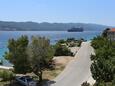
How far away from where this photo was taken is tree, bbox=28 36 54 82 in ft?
121

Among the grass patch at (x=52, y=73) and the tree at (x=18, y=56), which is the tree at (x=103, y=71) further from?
the tree at (x=18, y=56)

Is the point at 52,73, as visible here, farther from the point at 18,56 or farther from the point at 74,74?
the point at 18,56

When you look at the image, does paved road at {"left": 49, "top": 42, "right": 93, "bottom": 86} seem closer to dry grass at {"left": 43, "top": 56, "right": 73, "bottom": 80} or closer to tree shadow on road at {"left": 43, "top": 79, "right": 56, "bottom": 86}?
tree shadow on road at {"left": 43, "top": 79, "right": 56, "bottom": 86}

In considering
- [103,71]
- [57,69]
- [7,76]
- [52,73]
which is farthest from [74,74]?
[103,71]

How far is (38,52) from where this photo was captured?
37.1 meters

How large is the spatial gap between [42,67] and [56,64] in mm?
7261

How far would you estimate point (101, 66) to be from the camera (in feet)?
99.1

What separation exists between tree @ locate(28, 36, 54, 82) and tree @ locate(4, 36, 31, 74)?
0.73m

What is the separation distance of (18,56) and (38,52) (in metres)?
2.34

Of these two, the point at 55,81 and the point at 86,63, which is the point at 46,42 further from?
the point at 86,63

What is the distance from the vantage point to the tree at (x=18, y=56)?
36444mm

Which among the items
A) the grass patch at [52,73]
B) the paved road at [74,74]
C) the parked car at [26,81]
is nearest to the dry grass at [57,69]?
the grass patch at [52,73]

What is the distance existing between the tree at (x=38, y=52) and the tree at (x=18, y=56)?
2.41 ft

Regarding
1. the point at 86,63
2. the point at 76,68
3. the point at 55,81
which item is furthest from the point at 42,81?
the point at 86,63
